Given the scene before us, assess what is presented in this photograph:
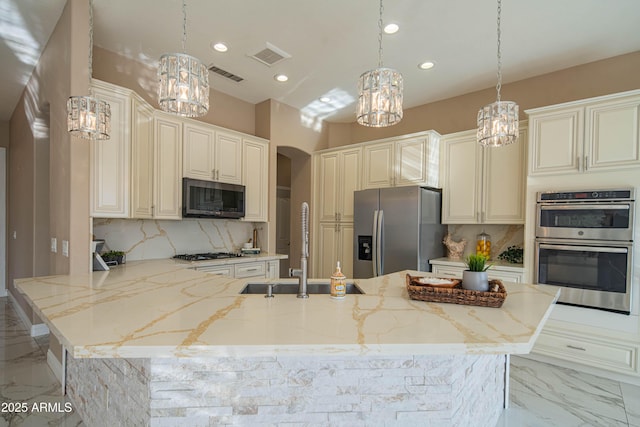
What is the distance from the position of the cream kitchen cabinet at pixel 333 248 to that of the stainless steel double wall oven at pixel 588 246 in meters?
2.15

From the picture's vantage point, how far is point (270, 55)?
3207mm

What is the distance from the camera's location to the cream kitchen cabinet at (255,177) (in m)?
4.03

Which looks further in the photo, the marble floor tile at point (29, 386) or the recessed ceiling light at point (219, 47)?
the recessed ceiling light at point (219, 47)

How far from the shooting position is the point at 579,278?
280 cm

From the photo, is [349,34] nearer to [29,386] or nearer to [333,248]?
[333,248]

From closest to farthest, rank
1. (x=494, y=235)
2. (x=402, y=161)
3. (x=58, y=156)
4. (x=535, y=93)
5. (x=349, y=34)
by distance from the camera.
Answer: (x=58, y=156), (x=349, y=34), (x=535, y=93), (x=494, y=235), (x=402, y=161)

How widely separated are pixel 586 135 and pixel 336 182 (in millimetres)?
2756

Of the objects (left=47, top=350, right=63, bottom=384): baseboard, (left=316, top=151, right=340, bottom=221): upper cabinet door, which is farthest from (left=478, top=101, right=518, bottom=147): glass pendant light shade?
(left=47, top=350, right=63, bottom=384): baseboard

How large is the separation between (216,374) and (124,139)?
2.29 metres

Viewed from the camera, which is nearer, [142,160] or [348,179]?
[142,160]

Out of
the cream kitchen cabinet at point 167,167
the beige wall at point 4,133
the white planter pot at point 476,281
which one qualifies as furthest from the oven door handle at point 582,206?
the beige wall at point 4,133

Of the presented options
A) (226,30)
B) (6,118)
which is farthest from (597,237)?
(6,118)

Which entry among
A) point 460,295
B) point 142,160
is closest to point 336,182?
point 142,160

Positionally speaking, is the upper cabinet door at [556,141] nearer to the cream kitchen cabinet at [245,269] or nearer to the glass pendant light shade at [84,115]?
the cream kitchen cabinet at [245,269]
